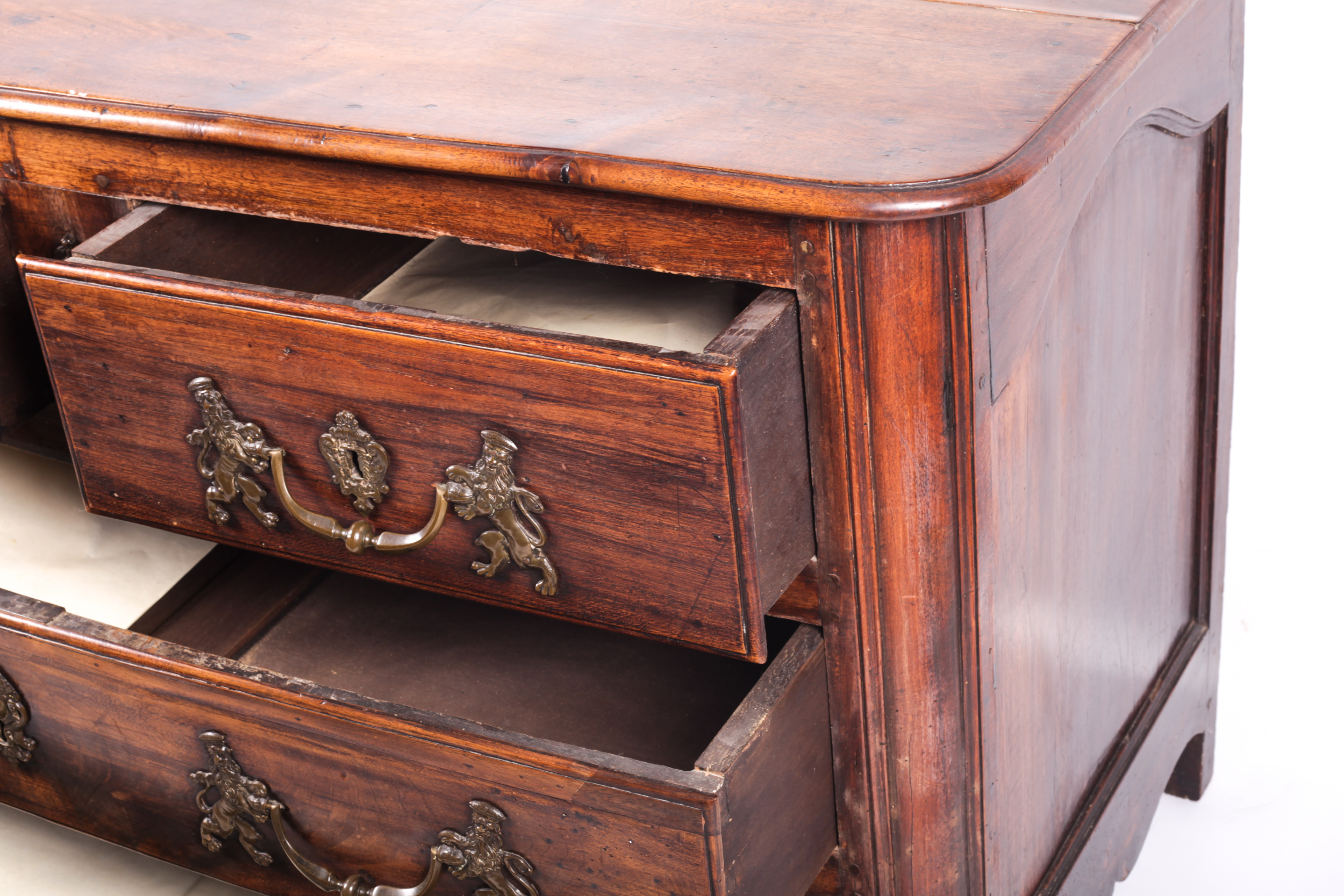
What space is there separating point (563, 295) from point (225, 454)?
20 centimetres

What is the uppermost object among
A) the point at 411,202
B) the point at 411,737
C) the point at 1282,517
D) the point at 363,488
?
the point at 411,202

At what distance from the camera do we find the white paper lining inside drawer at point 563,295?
0.79 m

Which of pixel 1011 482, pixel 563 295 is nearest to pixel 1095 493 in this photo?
pixel 1011 482

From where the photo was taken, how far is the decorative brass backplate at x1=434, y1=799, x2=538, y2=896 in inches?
29.7

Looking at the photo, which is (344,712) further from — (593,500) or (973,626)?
(973,626)

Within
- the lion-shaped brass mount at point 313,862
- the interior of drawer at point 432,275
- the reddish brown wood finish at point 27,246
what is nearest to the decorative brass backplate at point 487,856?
the lion-shaped brass mount at point 313,862

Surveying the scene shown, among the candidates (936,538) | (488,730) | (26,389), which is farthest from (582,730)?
(26,389)

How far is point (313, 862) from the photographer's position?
84cm

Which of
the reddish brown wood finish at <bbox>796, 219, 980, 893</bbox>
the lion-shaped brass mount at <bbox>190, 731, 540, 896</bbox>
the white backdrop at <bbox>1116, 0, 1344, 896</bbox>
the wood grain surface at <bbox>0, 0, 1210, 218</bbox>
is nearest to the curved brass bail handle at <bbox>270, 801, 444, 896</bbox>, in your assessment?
the lion-shaped brass mount at <bbox>190, 731, 540, 896</bbox>

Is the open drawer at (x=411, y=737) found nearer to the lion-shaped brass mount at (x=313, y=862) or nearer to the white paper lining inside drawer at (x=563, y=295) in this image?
the lion-shaped brass mount at (x=313, y=862)

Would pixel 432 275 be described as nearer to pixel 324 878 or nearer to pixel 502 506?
pixel 502 506

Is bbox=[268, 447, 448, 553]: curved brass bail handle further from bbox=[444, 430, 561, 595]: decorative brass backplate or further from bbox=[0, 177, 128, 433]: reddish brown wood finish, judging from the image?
bbox=[0, 177, 128, 433]: reddish brown wood finish

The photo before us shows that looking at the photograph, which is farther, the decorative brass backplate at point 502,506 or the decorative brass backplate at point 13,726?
the decorative brass backplate at point 13,726

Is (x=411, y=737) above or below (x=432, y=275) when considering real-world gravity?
below
